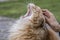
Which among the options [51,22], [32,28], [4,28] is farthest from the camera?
[4,28]

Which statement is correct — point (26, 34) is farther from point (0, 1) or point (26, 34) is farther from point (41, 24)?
point (0, 1)

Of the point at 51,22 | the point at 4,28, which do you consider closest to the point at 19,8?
the point at 4,28

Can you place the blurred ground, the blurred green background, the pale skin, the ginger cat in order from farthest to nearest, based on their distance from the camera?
the blurred green background
the blurred ground
the pale skin
the ginger cat

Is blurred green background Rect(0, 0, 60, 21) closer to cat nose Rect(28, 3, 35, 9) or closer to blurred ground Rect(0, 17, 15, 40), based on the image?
blurred ground Rect(0, 17, 15, 40)

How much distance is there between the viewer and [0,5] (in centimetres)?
1055

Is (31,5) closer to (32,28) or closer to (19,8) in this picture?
(32,28)

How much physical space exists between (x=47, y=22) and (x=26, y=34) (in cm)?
26

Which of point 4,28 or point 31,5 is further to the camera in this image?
point 4,28

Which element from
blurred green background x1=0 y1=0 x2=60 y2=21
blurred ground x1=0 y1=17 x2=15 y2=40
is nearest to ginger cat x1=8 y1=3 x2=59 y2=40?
blurred ground x1=0 y1=17 x2=15 y2=40

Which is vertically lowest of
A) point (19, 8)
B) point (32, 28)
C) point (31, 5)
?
point (32, 28)

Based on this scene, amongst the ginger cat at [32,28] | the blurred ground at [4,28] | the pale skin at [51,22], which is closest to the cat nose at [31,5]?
the ginger cat at [32,28]

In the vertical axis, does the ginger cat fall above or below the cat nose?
below

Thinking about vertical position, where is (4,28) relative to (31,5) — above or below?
above

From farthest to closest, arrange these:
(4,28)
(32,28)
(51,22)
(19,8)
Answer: (19,8) < (4,28) < (51,22) < (32,28)
